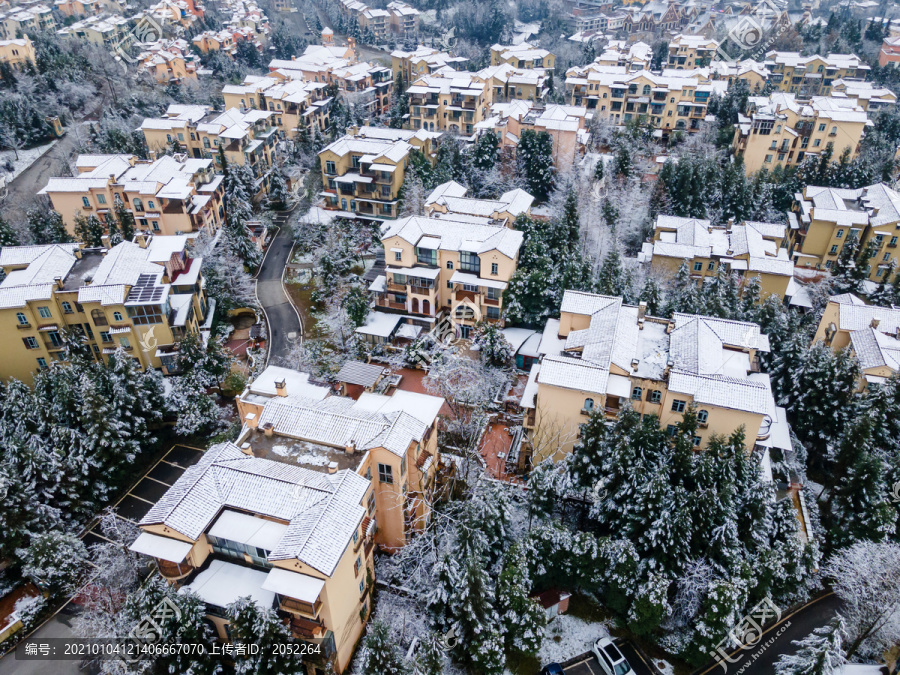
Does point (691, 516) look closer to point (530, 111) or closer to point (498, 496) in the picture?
point (498, 496)

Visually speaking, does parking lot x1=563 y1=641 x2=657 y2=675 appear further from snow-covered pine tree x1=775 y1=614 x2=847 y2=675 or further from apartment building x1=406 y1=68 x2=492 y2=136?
apartment building x1=406 y1=68 x2=492 y2=136

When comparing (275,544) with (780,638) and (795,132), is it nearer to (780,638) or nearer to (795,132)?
(780,638)

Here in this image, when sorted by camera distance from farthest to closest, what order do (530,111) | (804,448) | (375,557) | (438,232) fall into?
(530,111) < (438,232) < (804,448) < (375,557)

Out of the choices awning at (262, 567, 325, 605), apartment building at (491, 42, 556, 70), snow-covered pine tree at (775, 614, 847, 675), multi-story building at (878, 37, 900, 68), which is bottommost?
snow-covered pine tree at (775, 614, 847, 675)

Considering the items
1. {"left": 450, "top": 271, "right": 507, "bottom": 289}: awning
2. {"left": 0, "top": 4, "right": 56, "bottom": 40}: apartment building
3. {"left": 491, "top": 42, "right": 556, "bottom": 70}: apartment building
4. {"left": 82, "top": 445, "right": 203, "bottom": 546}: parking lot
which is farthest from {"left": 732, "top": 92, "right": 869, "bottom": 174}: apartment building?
{"left": 0, "top": 4, "right": 56, "bottom": 40}: apartment building

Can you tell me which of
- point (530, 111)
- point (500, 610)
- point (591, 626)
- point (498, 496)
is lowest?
point (591, 626)

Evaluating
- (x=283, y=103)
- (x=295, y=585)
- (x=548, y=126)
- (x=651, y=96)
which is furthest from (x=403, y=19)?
(x=295, y=585)

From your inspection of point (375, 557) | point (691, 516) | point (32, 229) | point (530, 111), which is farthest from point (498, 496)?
point (530, 111)
